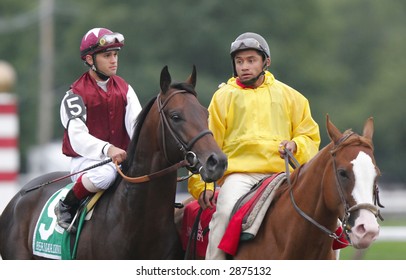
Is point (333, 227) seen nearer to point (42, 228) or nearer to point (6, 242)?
point (42, 228)

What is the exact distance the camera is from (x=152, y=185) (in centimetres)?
860

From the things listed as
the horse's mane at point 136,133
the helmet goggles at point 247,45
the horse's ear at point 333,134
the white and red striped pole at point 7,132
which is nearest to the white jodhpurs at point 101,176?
the horse's mane at point 136,133

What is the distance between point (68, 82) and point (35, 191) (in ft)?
126

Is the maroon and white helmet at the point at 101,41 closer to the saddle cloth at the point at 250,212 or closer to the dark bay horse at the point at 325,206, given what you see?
the saddle cloth at the point at 250,212

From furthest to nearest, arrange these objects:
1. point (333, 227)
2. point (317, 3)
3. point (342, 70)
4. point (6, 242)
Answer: point (342, 70) → point (317, 3) → point (6, 242) → point (333, 227)

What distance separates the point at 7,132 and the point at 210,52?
4084 cm

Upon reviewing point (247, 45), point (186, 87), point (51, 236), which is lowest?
point (51, 236)

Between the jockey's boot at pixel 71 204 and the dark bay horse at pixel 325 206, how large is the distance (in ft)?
4.39

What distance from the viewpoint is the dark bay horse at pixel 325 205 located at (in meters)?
7.41

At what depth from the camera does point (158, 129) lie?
8.52m

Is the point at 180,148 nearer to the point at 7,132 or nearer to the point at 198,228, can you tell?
the point at 198,228

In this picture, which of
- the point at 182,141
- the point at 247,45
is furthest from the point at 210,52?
the point at 182,141

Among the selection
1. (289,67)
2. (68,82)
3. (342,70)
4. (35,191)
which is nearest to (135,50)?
(68,82)

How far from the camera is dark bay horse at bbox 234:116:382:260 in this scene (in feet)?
24.3
